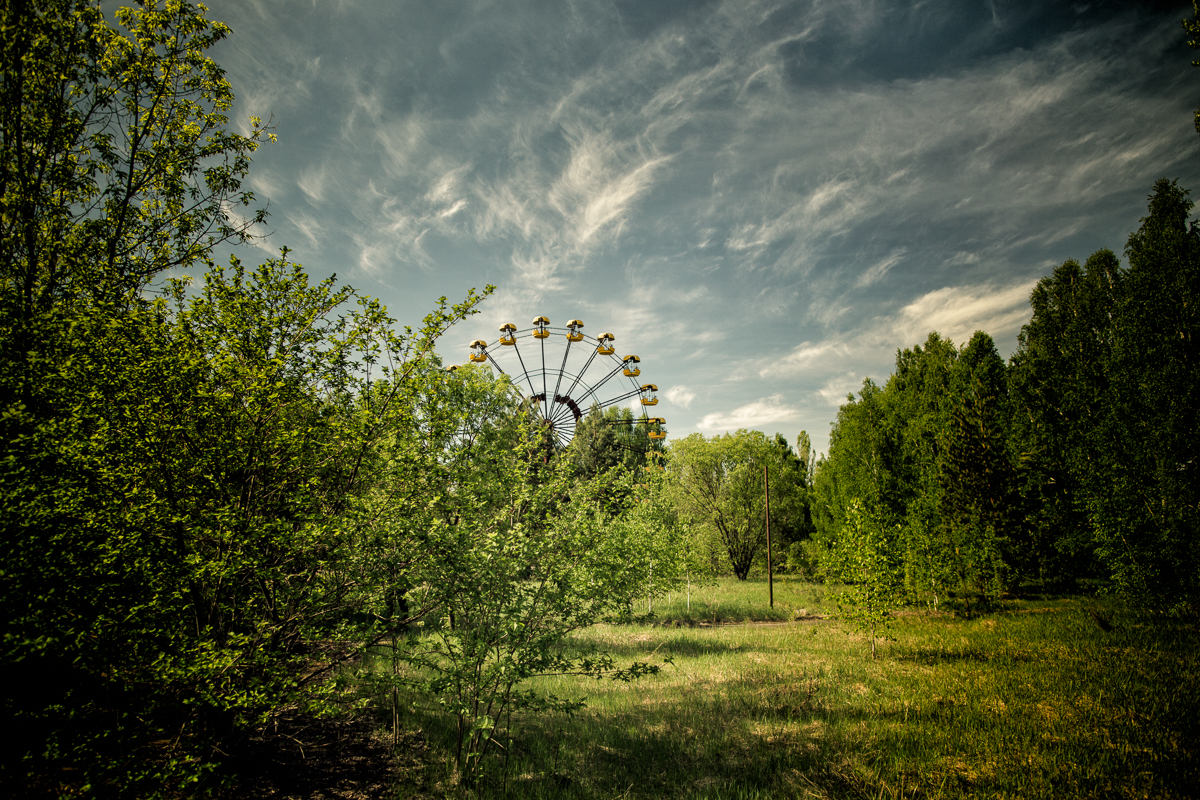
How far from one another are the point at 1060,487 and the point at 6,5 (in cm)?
3426

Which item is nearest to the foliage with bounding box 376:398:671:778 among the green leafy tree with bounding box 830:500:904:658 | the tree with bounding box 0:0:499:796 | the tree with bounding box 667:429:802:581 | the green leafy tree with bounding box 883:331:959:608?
the tree with bounding box 0:0:499:796

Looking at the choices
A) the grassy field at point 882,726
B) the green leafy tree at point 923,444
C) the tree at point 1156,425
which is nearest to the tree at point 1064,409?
the tree at point 1156,425

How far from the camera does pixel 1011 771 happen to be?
570 centimetres

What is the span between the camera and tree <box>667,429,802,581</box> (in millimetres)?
31734

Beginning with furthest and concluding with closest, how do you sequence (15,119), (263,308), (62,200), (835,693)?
(835,693), (62,200), (15,119), (263,308)

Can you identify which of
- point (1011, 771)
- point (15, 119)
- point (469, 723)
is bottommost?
point (469, 723)

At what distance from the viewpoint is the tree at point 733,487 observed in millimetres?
31734

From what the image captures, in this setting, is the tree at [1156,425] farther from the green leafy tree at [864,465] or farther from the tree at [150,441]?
the tree at [150,441]

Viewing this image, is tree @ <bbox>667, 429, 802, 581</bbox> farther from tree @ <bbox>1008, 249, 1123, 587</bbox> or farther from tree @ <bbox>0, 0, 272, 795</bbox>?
tree @ <bbox>0, 0, 272, 795</bbox>

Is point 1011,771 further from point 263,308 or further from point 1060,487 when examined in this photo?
point 1060,487

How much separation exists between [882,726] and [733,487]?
25.9 metres

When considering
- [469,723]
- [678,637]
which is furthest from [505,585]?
[678,637]

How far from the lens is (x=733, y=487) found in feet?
106

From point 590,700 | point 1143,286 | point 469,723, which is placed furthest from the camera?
point 1143,286
